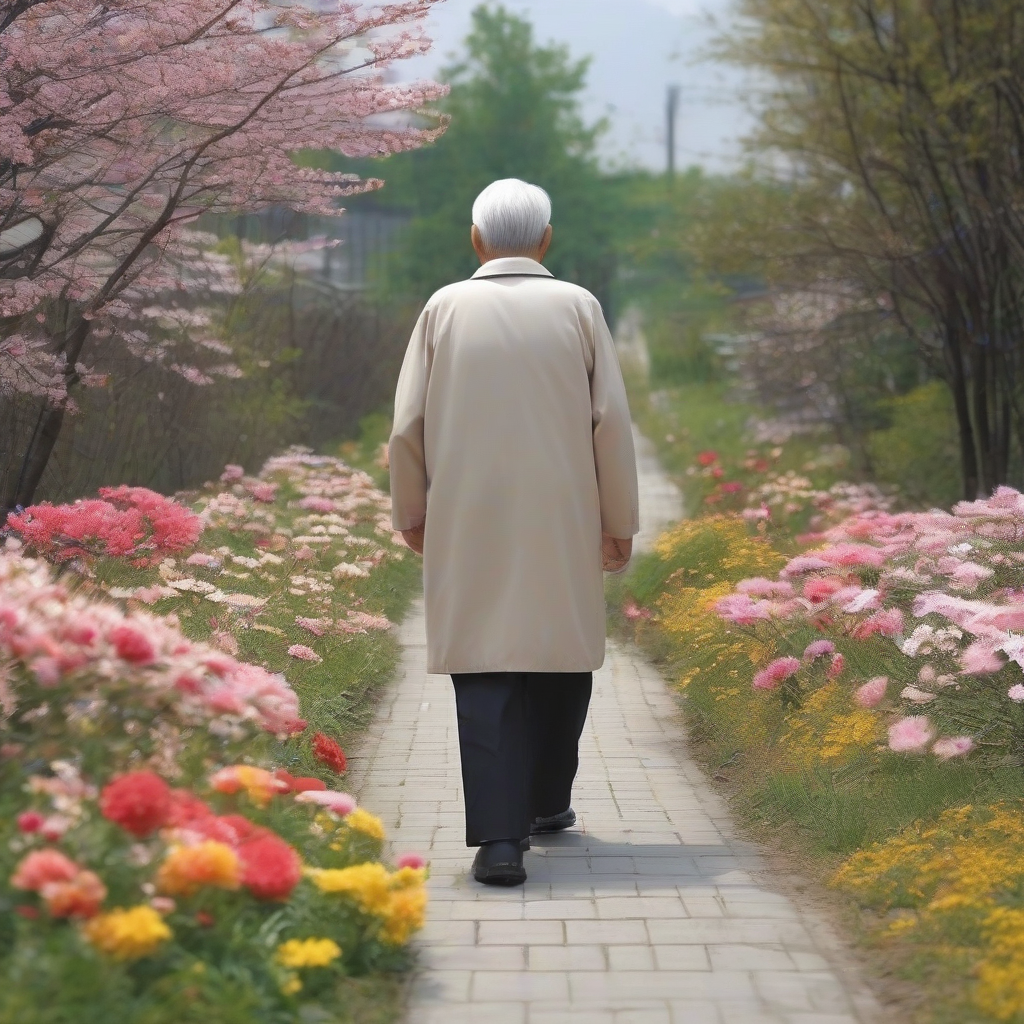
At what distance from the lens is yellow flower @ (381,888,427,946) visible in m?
3.68

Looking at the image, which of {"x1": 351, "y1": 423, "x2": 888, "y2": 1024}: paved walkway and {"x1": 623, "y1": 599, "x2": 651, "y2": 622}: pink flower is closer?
{"x1": 351, "y1": 423, "x2": 888, "y2": 1024}: paved walkway

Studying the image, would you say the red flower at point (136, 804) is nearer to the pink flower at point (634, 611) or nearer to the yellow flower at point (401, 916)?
the yellow flower at point (401, 916)

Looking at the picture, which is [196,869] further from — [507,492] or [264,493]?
[264,493]

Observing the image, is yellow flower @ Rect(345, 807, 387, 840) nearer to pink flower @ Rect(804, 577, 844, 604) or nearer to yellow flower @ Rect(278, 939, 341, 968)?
yellow flower @ Rect(278, 939, 341, 968)

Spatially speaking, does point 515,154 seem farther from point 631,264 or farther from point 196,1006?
point 196,1006

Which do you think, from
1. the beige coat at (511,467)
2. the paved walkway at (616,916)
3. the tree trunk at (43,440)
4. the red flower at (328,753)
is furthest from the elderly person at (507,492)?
the tree trunk at (43,440)

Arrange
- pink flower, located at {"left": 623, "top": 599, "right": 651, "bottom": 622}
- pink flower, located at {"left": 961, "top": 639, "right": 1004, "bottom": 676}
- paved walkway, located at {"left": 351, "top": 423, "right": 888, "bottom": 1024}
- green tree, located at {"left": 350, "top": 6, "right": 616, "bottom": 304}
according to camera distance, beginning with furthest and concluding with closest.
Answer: green tree, located at {"left": 350, "top": 6, "right": 616, "bottom": 304} → pink flower, located at {"left": 623, "top": 599, "right": 651, "bottom": 622} → pink flower, located at {"left": 961, "top": 639, "right": 1004, "bottom": 676} → paved walkway, located at {"left": 351, "top": 423, "right": 888, "bottom": 1024}

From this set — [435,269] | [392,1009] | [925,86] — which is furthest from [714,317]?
[392,1009]

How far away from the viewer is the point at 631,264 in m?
58.3

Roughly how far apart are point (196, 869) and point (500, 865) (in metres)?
1.66

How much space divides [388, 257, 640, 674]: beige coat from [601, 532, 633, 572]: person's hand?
0.17 meters

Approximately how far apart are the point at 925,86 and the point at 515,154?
3296 centimetres

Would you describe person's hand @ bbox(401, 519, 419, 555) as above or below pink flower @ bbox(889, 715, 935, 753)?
above

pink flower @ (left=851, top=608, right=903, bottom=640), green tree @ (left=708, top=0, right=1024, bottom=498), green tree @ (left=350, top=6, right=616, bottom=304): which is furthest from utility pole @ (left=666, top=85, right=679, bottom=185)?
pink flower @ (left=851, top=608, right=903, bottom=640)
